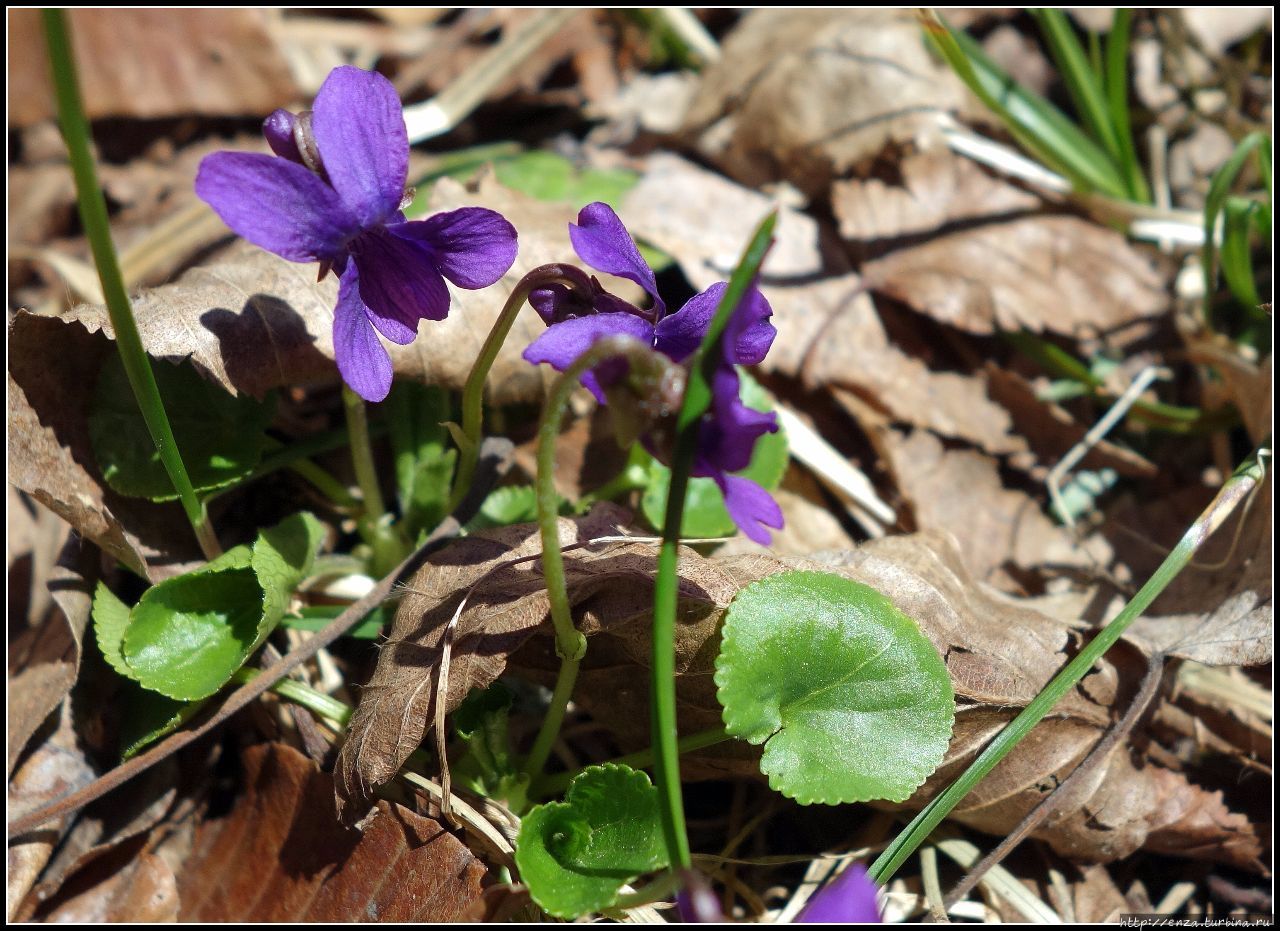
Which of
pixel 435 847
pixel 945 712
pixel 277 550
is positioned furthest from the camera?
pixel 277 550

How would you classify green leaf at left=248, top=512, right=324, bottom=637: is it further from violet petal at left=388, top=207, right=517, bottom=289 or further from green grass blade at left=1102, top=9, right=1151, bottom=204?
green grass blade at left=1102, top=9, right=1151, bottom=204

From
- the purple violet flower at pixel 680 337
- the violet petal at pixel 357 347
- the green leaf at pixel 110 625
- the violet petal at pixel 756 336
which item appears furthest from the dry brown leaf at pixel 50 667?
the violet petal at pixel 756 336

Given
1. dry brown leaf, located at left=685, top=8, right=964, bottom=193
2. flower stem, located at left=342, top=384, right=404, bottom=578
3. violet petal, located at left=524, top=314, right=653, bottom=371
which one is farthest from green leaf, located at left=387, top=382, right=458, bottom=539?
dry brown leaf, located at left=685, top=8, right=964, bottom=193

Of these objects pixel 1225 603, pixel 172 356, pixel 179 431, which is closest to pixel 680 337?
pixel 172 356

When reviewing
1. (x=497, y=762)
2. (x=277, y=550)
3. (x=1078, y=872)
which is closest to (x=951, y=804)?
(x=1078, y=872)

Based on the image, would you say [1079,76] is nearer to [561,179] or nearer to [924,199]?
[924,199]

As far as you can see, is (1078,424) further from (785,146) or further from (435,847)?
(435,847)
